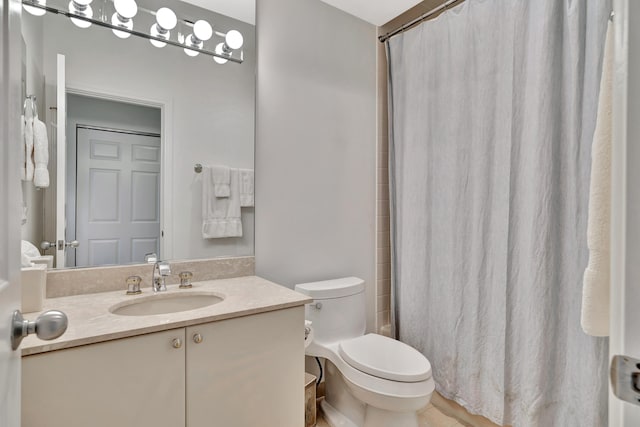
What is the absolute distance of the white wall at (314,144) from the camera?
1.81 metres

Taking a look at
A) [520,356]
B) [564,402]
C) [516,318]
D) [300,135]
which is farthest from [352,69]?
[564,402]

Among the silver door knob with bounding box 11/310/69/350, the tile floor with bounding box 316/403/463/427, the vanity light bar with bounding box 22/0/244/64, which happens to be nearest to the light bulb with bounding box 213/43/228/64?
the vanity light bar with bounding box 22/0/244/64

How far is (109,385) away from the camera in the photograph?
978 millimetres

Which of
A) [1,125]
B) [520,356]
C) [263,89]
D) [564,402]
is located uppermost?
[263,89]

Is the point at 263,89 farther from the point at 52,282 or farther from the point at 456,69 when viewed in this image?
the point at 52,282

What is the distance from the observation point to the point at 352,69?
2131 millimetres

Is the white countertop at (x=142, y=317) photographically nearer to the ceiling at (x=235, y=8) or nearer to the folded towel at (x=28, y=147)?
the folded towel at (x=28, y=147)

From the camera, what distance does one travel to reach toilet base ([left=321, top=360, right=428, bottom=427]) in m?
1.52

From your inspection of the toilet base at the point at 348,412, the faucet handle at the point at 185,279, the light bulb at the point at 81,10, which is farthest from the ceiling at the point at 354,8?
the toilet base at the point at 348,412

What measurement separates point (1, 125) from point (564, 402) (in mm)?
1909

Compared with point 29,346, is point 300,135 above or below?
above

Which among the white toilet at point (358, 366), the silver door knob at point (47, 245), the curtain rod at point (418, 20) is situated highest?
the curtain rod at point (418, 20)

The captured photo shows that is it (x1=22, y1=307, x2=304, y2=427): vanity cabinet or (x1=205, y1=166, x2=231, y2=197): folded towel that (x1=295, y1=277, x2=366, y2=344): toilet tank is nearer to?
(x1=22, y1=307, x2=304, y2=427): vanity cabinet

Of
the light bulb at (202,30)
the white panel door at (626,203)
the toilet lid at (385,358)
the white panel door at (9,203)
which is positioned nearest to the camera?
the white panel door at (626,203)
